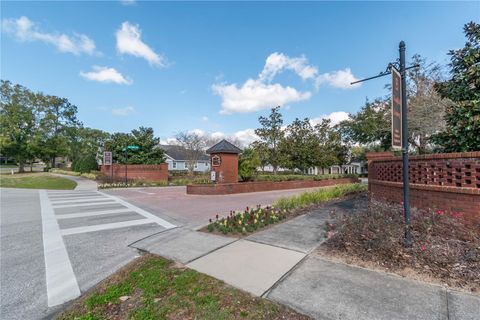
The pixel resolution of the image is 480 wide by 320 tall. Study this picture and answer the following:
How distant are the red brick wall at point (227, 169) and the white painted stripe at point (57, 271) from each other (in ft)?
34.4

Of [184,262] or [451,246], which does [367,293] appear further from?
[184,262]

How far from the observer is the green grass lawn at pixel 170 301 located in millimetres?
2660

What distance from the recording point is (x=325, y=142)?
28.1 m

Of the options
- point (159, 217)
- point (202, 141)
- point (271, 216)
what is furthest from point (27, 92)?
point (271, 216)

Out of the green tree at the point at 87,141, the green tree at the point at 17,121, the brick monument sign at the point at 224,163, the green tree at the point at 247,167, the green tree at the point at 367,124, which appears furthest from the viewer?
the green tree at the point at 87,141

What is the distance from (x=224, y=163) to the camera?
16281mm

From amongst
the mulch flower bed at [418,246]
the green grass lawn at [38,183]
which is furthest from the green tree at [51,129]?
the mulch flower bed at [418,246]

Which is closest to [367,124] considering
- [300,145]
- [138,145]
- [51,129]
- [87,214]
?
[300,145]

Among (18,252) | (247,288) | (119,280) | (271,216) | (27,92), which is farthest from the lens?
(27,92)

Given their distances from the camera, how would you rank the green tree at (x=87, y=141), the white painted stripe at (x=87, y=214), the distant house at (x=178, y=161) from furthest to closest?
the distant house at (x=178, y=161) → the green tree at (x=87, y=141) → the white painted stripe at (x=87, y=214)

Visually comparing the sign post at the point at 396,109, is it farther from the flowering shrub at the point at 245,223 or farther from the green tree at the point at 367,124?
the green tree at the point at 367,124

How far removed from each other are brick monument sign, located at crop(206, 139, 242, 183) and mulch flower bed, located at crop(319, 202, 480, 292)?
11.5 metres

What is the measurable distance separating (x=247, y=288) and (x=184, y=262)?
142 cm

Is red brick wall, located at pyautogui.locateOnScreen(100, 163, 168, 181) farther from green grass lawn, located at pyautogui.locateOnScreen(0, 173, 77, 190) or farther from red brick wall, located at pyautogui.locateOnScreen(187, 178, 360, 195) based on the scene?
red brick wall, located at pyautogui.locateOnScreen(187, 178, 360, 195)
